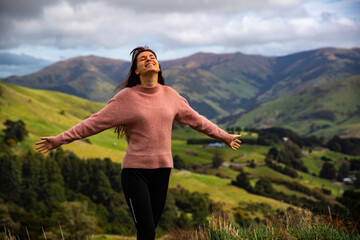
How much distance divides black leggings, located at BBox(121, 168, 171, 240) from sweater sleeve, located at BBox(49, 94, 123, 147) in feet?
2.46

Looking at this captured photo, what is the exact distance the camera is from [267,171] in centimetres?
14288

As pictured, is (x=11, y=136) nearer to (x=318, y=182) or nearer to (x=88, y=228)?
(x=88, y=228)

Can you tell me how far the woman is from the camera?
4949 millimetres

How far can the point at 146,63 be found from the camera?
17.9ft

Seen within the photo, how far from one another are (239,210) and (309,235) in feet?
319

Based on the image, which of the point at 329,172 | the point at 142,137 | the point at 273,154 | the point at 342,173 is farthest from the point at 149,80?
the point at 273,154

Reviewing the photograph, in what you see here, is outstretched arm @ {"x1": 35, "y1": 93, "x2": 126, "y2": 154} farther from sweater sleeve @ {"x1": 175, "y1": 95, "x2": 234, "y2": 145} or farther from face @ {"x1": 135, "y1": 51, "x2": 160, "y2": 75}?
sweater sleeve @ {"x1": 175, "y1": 95, "x2": 234, "y2": 145}

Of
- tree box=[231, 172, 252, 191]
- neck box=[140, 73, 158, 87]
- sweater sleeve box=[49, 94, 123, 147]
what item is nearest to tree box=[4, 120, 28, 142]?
tree box=[231, 172, 252, 191]

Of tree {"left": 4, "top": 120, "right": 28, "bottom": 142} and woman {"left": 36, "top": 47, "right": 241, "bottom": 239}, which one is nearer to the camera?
woman {"left": 36, "top": 47, "right": 241, "bottom": 239}

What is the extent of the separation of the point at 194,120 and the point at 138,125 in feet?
3.91

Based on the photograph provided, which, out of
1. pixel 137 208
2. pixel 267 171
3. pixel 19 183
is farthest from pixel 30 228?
pixel 267 171

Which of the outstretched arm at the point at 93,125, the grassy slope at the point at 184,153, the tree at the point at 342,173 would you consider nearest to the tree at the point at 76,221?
the grassy slope at the point at 184,153

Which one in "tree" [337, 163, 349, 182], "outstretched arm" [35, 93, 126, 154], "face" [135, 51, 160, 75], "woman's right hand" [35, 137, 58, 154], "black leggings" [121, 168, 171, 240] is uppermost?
"face" [135, 51, 160, 75]

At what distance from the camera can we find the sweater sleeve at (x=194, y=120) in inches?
228
